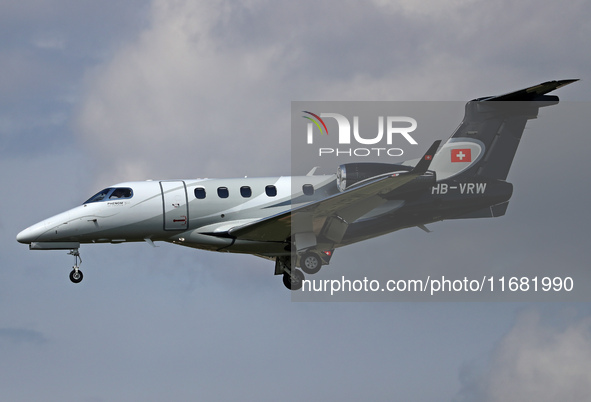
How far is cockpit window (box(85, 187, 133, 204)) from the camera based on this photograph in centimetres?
2995

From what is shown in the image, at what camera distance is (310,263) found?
29.3 meters

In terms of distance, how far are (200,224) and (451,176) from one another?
8363 millimetres

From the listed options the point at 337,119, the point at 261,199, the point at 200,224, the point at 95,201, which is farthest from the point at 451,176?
the point at 95,201

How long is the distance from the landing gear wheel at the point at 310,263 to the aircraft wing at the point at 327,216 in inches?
31.3

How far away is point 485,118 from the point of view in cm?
3095

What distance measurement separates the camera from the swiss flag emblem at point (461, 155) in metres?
30.6

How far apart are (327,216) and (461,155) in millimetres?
5280

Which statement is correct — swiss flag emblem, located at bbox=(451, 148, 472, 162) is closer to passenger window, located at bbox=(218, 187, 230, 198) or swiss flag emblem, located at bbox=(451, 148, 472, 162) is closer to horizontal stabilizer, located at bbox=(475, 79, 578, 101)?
horizontal stabilizer, located at bbox=(475, 79, 578, 101)

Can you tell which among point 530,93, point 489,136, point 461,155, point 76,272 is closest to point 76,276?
point 76,272

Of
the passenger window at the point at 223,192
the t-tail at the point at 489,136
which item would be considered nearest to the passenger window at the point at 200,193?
the passenger window at the point at 223,192

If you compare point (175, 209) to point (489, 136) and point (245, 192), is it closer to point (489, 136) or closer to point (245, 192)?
point (245, 192)

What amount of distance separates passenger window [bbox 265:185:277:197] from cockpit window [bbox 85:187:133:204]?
4428 mm

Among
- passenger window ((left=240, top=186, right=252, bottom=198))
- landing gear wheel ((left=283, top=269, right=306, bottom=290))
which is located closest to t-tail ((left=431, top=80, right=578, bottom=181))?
landing gear wheel ((left=283, top=269, right=306, bottom=290))

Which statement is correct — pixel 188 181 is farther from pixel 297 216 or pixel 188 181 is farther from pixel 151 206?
pixel 297 216
